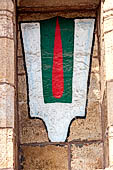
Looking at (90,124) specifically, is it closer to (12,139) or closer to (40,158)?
(40,158)

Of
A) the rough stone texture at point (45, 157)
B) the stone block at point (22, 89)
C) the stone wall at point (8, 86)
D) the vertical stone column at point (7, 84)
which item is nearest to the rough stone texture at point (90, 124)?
the rough stone texture at point (45, 157)

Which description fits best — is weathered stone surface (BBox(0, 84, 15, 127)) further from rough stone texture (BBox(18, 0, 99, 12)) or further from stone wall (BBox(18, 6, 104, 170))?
rough stone texture (BBox(18, 0, 99, 12))

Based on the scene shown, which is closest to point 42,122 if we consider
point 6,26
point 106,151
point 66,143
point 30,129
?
point 30,129

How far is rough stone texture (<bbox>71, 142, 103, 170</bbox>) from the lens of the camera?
5922 mm

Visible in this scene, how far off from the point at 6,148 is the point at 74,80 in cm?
114

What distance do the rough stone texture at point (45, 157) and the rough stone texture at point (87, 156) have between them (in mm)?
78

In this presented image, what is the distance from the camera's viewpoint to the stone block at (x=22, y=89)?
614cm

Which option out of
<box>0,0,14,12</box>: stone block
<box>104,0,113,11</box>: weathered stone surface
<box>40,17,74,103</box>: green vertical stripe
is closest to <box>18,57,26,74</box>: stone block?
<box>40,17,74,103</box>: green vertical stripe

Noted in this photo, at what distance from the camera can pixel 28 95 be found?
6.15 m

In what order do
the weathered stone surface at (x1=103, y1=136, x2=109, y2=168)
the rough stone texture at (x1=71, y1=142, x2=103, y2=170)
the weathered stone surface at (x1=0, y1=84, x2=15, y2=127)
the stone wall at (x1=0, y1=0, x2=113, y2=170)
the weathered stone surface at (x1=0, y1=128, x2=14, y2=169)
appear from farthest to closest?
the rough stone texture at (x1=71, y1=142, x2=103, y2=170), the weathered stone surface at (x1=103, y1=136, x2=109, y2=168), the stone wall at (x1=0, y1=0, x2=113, y2=170), the weathered stone surface at (x1=0, y1=84, x2=15, y2=127), the weathered stone surface at (x1=0, y1=128, x2=14, y2=169)

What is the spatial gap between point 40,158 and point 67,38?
3.71ft

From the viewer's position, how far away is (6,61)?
5.59 metres

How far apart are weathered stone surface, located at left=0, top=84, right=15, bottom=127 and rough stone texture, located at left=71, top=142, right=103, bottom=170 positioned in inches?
31.2


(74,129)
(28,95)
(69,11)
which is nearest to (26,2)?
(69,11)
